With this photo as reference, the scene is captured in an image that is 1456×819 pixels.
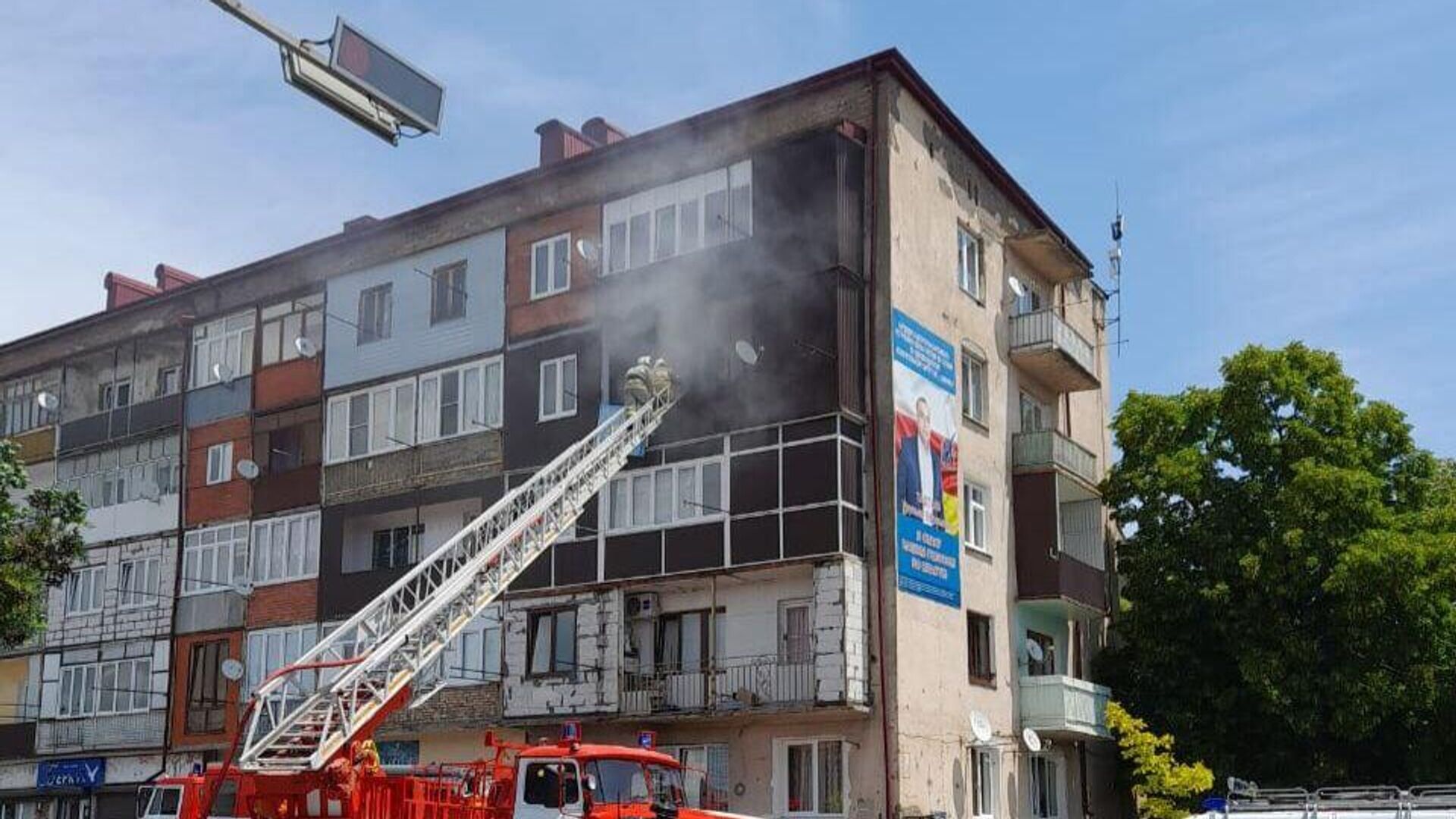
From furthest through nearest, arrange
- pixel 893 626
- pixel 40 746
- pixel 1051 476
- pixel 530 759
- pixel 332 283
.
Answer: pixel 40 746 < pixel 332 283 < pixel 1051 476 < pixel 893 626 < pixel 530 759

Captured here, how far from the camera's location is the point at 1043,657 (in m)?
36.0

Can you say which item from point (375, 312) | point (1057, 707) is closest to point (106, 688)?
point (375, 312)

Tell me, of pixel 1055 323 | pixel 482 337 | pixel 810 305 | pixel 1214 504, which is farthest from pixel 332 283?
pixel 1214 504

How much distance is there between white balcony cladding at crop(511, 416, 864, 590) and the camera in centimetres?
3023

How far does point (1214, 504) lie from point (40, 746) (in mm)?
30598

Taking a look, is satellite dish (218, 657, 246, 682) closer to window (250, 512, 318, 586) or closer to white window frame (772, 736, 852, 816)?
window (250, 512, 318, 586)

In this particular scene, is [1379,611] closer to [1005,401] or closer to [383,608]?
[1005,401]

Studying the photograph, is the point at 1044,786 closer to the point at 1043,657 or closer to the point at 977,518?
the point at 1043,657

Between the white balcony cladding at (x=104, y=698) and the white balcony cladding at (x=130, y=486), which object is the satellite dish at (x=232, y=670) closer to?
the white balcony cladding at (x=104, y=698)

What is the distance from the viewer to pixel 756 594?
103 feet

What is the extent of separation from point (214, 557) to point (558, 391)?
1168 centimetres

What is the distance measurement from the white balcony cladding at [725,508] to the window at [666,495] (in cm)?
2

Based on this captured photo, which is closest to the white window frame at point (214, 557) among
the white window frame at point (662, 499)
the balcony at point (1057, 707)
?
the white window frame at point (662, 499)

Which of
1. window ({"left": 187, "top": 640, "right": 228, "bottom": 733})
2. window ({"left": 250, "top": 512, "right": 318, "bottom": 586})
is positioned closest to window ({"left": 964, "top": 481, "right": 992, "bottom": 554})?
window ({"left": 250, "top": 512, "right": 318, "bottom": 586})
